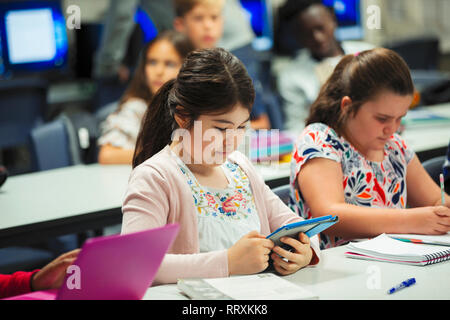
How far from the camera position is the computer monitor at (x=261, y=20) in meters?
5.30

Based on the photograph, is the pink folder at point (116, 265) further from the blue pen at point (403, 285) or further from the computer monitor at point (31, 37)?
the computer monitor at point (31, 37)

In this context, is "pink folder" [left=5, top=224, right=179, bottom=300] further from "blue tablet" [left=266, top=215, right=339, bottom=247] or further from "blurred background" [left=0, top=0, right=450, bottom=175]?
"blurred background" [left=0, top=0, right=450, bottom=175]

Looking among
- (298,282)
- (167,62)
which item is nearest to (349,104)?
(298,282)

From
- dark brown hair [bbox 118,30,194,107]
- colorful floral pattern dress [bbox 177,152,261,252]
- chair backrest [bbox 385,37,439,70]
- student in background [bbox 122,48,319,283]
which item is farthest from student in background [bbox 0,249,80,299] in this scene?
chair backrest [bbox 385,37,439,70]

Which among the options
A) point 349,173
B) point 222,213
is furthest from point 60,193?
point 349,173

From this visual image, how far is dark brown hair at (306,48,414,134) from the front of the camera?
65.6 inches

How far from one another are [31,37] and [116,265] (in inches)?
162

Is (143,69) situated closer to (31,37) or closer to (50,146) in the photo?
(50,146)

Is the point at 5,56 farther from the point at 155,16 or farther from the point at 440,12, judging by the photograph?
the point at 440,12

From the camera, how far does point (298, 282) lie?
1.19 m

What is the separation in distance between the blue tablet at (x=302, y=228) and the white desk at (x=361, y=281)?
0.08 meters

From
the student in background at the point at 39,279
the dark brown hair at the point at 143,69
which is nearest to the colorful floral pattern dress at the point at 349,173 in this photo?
the student in background at the point at 39,279

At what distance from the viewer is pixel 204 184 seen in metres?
1.43
